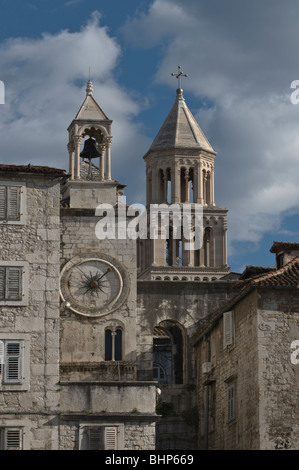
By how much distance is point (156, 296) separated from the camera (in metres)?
60.4

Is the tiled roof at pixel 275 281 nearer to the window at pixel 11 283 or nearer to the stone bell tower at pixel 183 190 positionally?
the window at pixel 11 283

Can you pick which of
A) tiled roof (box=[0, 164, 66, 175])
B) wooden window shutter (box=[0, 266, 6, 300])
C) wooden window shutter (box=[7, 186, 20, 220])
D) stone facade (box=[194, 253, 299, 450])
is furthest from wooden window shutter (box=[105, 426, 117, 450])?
tiled roof (box=[0, 164, 66, 175])

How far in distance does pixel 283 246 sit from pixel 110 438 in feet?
44.2

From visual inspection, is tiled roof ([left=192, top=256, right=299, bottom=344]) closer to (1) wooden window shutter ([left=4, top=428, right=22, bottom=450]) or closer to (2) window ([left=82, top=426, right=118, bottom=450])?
(2) window ([left=82, top=426, right=118, bottom=450])

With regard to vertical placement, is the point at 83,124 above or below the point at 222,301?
above

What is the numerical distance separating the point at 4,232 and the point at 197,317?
43.8ft

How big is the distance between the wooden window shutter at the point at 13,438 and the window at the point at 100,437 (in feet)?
7.95

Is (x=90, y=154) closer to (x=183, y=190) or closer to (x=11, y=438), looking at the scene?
(x=11, y=438)

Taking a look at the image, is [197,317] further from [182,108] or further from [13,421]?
[182,108]

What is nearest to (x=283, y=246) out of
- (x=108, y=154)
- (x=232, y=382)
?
(x=232, y=382)

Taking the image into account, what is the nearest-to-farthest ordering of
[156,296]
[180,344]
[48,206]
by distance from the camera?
[48,206]
[156,296]
[180,344]

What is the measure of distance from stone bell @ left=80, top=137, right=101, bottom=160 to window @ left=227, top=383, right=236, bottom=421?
1378cm

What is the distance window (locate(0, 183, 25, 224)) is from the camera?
50625mm

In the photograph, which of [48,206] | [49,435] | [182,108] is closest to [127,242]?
[48,206]
